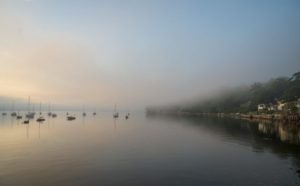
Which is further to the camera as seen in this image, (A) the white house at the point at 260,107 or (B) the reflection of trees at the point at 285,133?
(A) the white house at the point at 260,107

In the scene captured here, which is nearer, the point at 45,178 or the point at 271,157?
the point at 45,178

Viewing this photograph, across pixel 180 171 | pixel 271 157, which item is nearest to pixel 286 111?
pixel 271 157

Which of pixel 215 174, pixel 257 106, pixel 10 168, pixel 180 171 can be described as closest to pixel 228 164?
pixel 215 174

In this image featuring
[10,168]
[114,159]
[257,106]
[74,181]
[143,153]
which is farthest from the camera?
[257,106]

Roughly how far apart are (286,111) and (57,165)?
9512 centimetres

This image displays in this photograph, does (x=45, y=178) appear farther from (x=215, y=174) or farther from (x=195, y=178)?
(x=215, y=174)

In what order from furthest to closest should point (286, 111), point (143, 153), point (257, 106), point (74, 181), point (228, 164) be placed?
point (257, 106), point (286, 111), point (143, 153), point (228, 164), point (74, 181)

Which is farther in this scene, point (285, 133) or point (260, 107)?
point (260, 107)

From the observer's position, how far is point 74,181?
1995 centimetres

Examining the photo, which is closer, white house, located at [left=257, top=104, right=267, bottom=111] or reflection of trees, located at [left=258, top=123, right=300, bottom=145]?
reflection of trees, located at [left=258, top=123, right=300, bottom=145]

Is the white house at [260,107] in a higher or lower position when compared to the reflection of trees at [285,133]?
higher

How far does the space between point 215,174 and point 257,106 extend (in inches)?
5306

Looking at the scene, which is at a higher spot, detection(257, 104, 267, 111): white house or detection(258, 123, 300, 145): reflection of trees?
detection(257, 104, 267, 111): white house

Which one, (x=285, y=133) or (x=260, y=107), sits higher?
(x=260, y=107)
